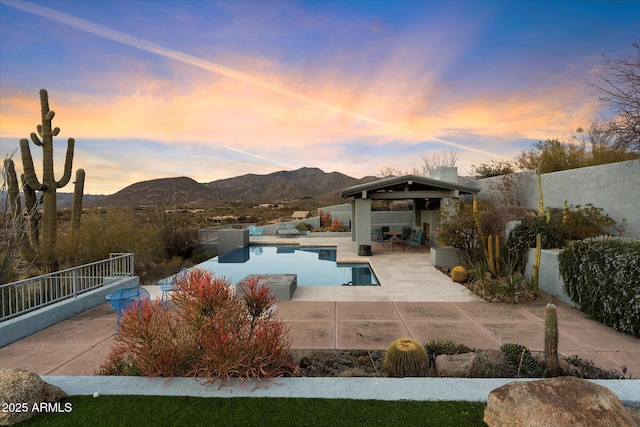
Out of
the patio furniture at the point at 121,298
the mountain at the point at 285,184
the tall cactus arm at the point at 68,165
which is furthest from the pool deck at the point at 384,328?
the mountain at the point at 285,184

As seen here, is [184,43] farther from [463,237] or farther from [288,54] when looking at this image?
[463,237]

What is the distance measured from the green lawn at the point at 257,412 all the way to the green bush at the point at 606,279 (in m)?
4.20

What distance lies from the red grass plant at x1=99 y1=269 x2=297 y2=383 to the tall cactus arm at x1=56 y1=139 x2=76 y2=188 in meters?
10.3

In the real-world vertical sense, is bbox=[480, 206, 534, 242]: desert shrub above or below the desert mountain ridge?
below

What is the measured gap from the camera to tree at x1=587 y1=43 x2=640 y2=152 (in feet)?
23.4

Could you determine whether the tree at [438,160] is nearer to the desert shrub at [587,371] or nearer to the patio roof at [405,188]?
the patio roof at [405,188]

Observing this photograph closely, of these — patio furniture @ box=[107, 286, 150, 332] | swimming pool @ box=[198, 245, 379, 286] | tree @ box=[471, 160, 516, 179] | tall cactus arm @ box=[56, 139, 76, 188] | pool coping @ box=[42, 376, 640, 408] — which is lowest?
swimming pool @ box=[198, 245, 379, 286]

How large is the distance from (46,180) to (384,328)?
11.5 m

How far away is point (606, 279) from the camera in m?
5.62

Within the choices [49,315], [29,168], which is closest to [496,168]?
[49,315]

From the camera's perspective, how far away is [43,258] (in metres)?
9.34

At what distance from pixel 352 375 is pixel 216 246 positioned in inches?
574

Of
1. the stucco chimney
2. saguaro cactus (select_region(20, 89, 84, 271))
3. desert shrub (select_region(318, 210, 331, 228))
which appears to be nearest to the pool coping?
saguaro cactus (select_region(20, 89, 84, 271))

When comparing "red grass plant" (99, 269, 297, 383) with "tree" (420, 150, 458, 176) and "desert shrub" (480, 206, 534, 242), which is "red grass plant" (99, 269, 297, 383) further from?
"tree" (420, 150, 458, 176)
